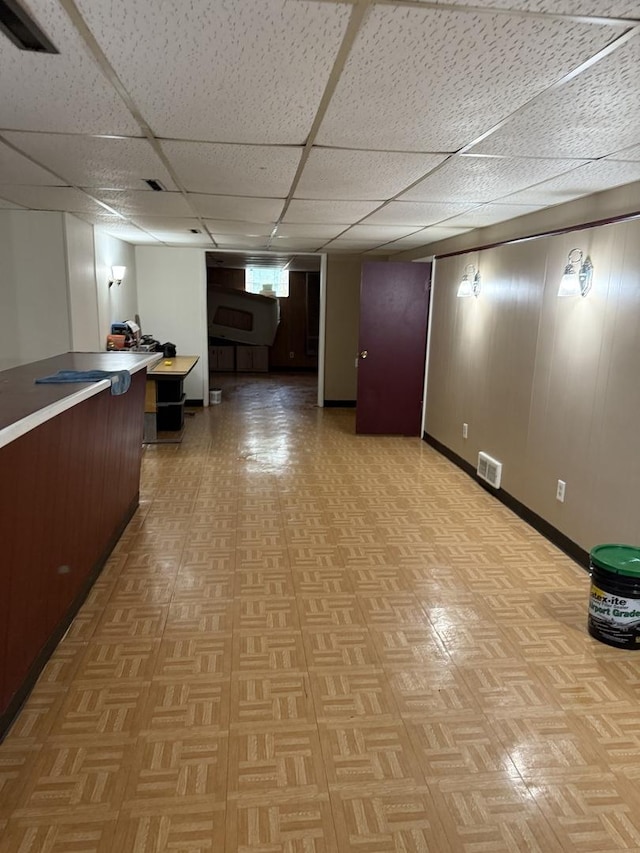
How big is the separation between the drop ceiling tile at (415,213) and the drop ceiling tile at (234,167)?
0.87 meters

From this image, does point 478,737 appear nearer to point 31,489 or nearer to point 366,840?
point 366,840

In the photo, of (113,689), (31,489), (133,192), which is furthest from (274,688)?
(133,192)

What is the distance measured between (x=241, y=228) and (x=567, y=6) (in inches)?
178

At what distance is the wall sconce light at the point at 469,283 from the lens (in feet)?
16.2

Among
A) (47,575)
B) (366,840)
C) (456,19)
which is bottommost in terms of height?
(366,840)

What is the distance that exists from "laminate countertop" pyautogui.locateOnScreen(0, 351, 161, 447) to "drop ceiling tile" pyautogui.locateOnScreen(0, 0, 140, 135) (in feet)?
Result: 3.52

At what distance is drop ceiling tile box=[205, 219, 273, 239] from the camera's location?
5078 millimetres

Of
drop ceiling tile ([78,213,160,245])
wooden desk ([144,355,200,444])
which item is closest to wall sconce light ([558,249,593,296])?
drop ceiling tile ([78,213,160,245])

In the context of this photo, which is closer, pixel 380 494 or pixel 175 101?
pixel 175 101

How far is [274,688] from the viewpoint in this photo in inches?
86.4

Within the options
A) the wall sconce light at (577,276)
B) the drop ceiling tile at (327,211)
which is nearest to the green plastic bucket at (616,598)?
the wall sconce light at (577,276)

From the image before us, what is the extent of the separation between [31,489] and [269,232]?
14.5 ft

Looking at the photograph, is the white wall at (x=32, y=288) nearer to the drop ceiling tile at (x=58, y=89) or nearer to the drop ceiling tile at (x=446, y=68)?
the drop ceiling tile at (x=58, y=89)

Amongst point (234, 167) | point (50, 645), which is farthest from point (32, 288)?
point (50, 645)
